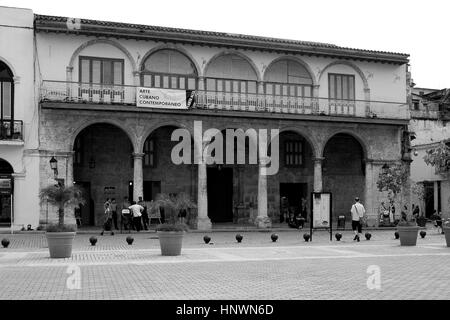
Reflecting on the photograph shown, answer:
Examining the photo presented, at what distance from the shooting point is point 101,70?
2873 cm

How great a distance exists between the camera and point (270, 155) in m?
33.5

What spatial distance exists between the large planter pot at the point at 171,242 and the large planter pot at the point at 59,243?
7.97ft

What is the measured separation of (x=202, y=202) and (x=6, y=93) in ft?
32.1

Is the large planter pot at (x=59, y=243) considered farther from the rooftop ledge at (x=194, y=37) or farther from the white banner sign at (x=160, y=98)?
the rooftop ledge at (x=194, y=37)

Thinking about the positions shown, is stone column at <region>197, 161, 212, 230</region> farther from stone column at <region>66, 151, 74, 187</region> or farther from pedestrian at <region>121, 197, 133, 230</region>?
stone column at <region>66, 151, 74, 187</region>

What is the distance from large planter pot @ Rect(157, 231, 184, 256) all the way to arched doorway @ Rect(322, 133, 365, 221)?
1856 cm

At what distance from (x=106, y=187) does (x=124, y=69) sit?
595 cm

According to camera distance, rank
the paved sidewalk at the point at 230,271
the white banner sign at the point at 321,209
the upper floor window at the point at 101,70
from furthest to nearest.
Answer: the upper floor window at the point at 101,70, the white banner sign at the point at 321,209, the paved sidewalk at the point at 230,271

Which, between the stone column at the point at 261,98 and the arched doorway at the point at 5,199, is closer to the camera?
the arched doorway at the point at 5,199

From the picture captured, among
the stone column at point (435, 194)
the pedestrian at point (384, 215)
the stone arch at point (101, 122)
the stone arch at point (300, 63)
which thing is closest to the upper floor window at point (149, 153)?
the stone arch at point (101, 122)

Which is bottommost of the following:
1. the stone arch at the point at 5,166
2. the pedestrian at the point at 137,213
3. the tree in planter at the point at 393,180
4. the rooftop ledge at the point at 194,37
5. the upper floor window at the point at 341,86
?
the pedestrian at the point at 137,213

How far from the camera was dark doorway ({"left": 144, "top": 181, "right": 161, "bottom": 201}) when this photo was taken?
31.9 m

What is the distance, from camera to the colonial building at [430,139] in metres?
41.6
